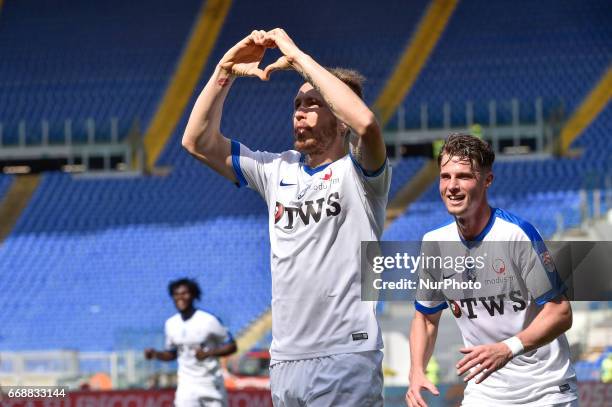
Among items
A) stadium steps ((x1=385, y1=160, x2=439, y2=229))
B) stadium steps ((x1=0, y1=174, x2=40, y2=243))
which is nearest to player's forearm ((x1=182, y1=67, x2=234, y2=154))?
stadium steps ((x1=385, y1=160, x2=439, y2=229))

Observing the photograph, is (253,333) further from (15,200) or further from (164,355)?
(164,355)

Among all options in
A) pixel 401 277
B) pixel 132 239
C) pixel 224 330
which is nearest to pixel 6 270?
pixel 132 239

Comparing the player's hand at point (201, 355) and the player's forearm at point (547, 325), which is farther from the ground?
the player's hand at point (201, 355)

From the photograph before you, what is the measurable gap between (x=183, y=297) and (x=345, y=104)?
21.1ft

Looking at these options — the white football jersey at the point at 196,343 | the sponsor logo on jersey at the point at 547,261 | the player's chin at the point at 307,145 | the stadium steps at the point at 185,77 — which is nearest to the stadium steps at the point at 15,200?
the stadium steps at the point at 185,77

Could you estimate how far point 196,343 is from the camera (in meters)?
9.53

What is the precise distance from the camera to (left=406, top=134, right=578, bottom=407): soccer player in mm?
3904

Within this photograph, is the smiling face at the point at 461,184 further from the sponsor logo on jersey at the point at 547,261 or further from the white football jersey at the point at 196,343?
the white football jersey at the point at 196,343

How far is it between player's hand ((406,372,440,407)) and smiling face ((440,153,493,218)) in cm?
64

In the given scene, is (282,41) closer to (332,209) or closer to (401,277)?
(332,209)

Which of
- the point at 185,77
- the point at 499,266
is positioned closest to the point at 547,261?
the point at 499,266

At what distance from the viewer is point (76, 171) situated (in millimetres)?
20031

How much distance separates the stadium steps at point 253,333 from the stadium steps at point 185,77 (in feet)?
15.6

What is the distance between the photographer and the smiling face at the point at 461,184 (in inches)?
155
